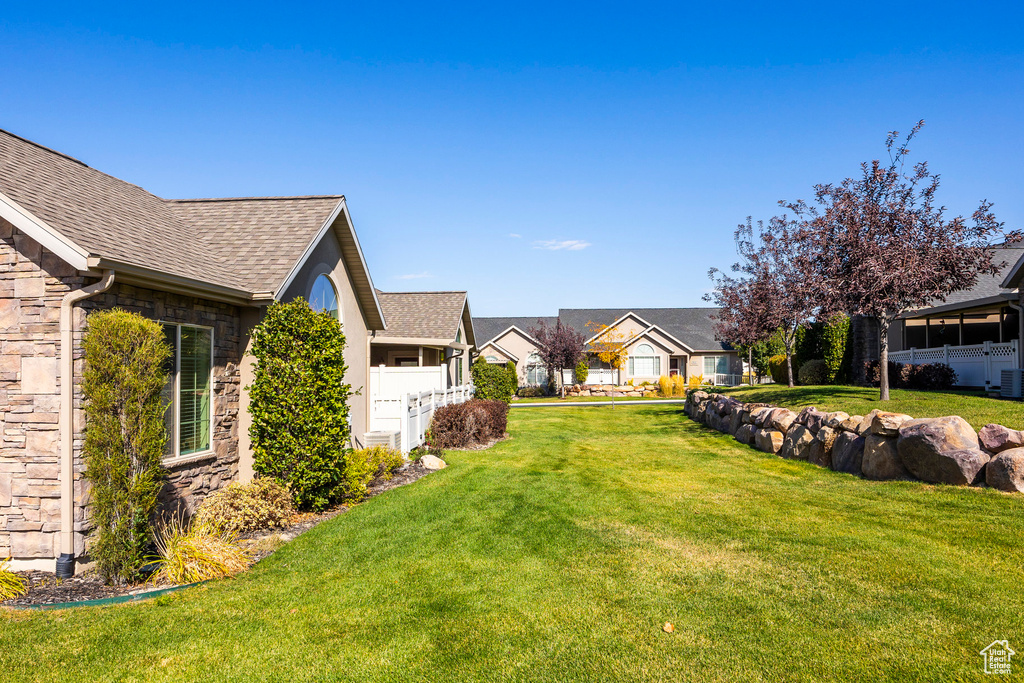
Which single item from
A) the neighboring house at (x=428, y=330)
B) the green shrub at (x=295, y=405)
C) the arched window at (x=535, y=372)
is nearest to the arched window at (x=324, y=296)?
the green shrub at (x=295, y=405)

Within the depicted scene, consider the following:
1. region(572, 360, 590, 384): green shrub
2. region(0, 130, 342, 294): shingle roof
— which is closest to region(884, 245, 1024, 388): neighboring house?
region(0, 130, 342, 294): shingle roof

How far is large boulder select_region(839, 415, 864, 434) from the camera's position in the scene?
39.7 feet

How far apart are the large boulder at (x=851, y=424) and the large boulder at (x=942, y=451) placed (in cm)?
160

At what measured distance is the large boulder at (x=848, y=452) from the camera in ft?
38.1

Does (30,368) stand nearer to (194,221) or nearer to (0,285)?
(0,285)

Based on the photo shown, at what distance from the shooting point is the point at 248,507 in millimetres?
8023

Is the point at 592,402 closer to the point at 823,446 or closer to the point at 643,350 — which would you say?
the point at 643,350

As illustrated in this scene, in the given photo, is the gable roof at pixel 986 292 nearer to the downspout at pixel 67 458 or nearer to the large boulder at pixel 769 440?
the large boulder at pixel 769 440

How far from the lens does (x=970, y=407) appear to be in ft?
44.3

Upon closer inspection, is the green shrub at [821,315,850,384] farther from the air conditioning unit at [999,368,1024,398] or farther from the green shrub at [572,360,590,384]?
the green shrub at [572,360,590,384]

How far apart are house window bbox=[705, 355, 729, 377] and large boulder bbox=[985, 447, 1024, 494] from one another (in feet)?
127

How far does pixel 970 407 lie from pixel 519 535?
38.8 ft

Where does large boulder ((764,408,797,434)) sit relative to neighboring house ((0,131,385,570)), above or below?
below

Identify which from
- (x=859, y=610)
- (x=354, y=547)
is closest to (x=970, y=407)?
(x=859, y=610)
